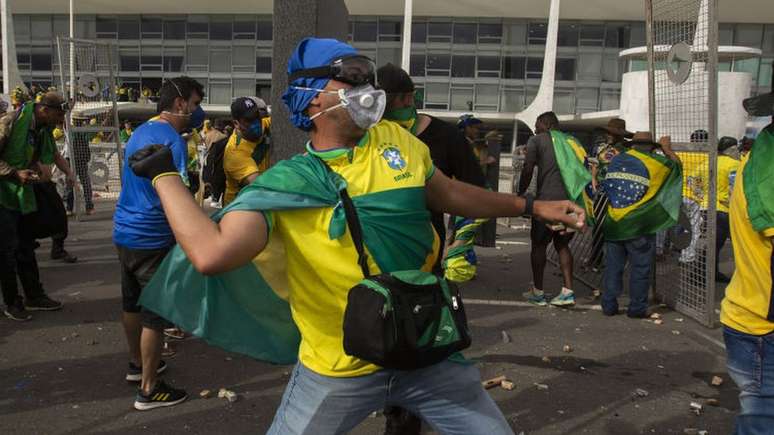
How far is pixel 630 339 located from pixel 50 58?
44.2 meters

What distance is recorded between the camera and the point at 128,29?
41625 mm

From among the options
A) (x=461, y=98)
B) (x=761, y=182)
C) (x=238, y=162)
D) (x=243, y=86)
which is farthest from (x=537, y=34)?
(x=761, y=182)

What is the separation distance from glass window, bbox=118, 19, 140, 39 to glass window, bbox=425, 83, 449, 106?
19037mm

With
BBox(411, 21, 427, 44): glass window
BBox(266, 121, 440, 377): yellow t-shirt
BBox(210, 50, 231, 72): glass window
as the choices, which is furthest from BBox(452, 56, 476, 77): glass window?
BBox(266, 121, 440, 377): yellow t-shirt

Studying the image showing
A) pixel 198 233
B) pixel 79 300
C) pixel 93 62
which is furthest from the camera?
pixel 93 62

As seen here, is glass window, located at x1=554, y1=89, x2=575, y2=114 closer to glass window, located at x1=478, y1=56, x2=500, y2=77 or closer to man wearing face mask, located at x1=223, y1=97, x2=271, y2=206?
glass window, located at x1=478, y1=56, x2=500, y2=77

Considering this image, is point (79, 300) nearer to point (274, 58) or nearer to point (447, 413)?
point (274, 58)

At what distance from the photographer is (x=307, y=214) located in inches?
79.8

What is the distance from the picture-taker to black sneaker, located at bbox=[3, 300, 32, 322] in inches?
235

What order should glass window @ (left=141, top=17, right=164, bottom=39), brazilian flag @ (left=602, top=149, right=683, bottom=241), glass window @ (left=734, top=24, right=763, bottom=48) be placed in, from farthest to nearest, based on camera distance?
1. glass window @ (left=141, top=17, right=164, bottom=39)
2. glass window @ (left=734, top=24, right=763, bottom=48)
3. brazilian flag @ (left=602, top=149, right=683, bottom=241)

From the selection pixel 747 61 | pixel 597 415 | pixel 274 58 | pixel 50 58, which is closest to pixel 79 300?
pixel 274 58

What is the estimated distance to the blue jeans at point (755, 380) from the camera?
2.64 meters

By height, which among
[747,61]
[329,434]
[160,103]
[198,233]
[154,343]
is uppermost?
[747,61]

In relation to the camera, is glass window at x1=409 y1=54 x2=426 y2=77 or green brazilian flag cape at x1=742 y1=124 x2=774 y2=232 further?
glass window at x1=409 y1=54 x2=426 y2=77
